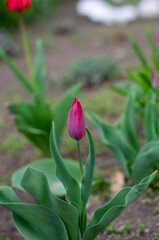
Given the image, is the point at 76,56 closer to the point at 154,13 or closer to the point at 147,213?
the point at 154,13

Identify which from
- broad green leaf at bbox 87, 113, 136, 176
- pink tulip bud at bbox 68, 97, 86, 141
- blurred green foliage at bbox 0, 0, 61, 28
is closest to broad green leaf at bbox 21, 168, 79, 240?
pink tulip bud at bbox 68, 97, 86, 141

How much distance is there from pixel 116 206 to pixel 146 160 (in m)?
0.56

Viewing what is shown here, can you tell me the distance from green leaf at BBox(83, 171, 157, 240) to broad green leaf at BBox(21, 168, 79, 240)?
71 millimetres

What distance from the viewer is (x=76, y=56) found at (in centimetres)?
550

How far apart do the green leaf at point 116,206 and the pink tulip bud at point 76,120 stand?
291 millimetres

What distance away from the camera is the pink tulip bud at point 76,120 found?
4.53 ft

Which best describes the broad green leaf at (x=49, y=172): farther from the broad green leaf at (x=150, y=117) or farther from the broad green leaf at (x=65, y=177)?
the broad green leaf at (x=65, y=177)

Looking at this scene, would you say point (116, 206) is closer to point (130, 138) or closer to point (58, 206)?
point (58, 206)

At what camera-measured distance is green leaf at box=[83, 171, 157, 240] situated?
1.37m

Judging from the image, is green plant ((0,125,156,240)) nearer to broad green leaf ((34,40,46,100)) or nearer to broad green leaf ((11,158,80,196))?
broad green leaf ((11,158,80,196))

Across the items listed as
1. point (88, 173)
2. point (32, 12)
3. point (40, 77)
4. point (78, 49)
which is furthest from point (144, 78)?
point (32, 12)

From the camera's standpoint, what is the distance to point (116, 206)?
139 centimetres

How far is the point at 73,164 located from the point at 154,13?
5.59 metres

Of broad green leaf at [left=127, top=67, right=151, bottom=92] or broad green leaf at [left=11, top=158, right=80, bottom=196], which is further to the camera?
broad green leaf at [left=127, top=67, right=151, bottom=92]
